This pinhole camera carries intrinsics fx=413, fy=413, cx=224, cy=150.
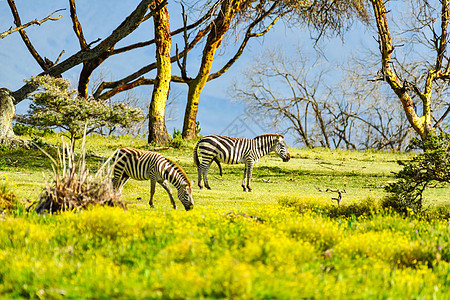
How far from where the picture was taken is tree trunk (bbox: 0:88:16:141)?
17.2 meters

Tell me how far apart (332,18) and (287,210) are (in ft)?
47.7

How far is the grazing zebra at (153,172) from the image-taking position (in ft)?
25.8

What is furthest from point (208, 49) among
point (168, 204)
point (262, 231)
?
point (262, 231)

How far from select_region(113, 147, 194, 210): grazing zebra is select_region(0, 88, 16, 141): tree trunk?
10647 millimetres

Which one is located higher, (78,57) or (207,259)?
(78,57)

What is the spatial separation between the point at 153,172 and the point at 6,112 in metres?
12.1

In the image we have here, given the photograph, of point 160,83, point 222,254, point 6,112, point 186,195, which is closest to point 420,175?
point 186,195

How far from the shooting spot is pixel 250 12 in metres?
24.0

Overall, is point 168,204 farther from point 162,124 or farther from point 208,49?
point 208,49

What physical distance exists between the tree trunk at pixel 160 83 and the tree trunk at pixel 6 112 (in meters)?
6.05

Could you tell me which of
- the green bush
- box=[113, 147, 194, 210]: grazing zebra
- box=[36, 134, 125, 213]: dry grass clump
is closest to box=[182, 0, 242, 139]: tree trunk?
box=[113, 147, 194, 210]: grazing zebra

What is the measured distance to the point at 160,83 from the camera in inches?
818

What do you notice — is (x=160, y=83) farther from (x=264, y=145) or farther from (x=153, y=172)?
(x=153, y=172)

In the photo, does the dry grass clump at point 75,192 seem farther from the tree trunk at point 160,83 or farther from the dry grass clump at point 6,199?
the tree trunk at point 160,83
